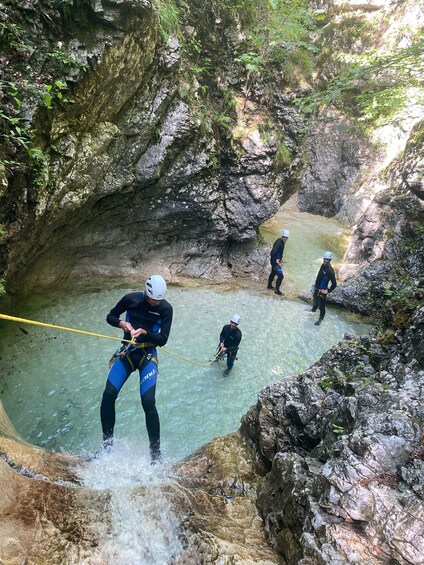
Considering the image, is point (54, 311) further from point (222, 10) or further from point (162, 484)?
point (222, 10)

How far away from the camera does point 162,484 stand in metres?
4.31

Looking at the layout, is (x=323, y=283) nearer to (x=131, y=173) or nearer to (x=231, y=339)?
(x=231, y=339)

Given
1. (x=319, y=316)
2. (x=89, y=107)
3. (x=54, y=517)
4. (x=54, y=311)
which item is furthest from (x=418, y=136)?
(x=54, y=517)

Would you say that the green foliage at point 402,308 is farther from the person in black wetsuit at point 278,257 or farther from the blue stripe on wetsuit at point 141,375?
the person in black wetsuit at point 278,257

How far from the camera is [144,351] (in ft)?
17.4

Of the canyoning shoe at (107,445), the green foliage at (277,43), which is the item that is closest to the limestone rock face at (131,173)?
the green foliage at (277,43)

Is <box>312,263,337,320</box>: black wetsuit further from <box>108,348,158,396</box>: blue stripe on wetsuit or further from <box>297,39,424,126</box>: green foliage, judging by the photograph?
<box>108,348,158,396</box>: blue stripe on wetsuit

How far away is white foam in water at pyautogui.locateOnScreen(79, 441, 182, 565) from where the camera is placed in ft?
10.5

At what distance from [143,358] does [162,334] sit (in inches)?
21.1

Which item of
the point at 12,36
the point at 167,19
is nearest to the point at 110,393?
the point at 12,36

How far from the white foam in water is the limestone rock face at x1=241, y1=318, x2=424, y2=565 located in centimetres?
108

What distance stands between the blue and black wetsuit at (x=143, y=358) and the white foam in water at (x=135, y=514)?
0.49 m

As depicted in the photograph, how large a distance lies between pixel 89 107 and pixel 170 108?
3.27 meters

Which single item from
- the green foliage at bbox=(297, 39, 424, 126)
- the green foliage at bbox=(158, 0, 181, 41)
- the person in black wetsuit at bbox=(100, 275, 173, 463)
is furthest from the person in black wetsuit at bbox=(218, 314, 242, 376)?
the green foliage at bbox=(158, 0, 181, 41)
